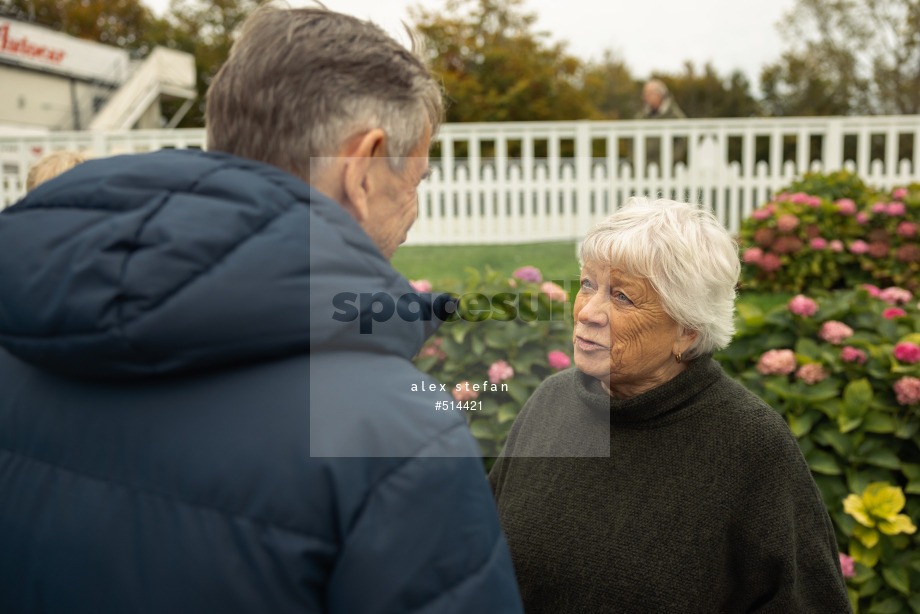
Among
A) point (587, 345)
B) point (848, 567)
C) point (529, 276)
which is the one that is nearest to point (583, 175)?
point (529, 276)

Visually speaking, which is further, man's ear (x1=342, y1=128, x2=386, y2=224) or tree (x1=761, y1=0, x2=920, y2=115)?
tree (x1=761, y1=0, x2=920, y2=115)

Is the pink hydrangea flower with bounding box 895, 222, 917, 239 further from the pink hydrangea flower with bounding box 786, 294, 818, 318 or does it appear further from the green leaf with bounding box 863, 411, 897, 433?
the green leaf with bounding box 863, 411, 897, 433

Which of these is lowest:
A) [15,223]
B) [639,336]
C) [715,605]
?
[715,605]

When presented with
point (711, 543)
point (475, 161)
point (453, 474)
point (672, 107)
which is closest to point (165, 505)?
point (453, 474)

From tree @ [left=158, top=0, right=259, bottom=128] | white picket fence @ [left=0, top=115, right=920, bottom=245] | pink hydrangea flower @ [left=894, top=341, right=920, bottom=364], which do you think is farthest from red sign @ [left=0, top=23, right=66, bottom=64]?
pink hydrangea flower @ [left=894, top=341, right=920, bottom=364]

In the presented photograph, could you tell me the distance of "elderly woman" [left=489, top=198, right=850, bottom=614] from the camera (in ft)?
5.39

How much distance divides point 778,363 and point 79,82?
2806cm

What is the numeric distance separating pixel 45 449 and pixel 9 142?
358 inches

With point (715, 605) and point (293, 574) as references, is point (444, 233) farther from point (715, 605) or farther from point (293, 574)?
point (293, 574)

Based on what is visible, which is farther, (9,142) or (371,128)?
(9,142)

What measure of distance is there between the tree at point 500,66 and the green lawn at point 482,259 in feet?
43.1

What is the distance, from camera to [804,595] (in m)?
1.62

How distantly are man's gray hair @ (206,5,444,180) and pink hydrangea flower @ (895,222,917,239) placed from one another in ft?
18.2

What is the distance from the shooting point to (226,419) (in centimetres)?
75
